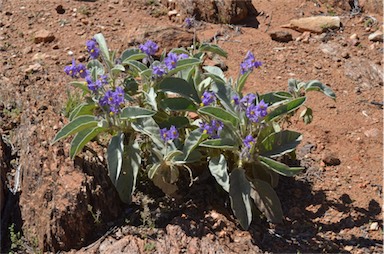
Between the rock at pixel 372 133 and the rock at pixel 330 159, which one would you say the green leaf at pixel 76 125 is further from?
the rock at pixel 372 133

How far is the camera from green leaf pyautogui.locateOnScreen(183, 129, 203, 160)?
3.11 meters

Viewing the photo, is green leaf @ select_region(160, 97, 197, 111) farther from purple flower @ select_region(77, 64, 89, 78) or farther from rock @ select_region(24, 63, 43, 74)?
rock @ select_region(24, 63, 43, 74)

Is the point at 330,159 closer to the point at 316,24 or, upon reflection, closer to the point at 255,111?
the point at 255,111

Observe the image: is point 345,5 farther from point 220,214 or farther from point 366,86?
point 220,214

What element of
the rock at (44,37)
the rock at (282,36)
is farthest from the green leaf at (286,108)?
the rock at (44,37)

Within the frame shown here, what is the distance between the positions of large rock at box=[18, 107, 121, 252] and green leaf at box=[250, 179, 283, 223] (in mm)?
837

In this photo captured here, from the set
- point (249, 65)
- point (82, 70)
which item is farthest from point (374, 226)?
point (82, 70)

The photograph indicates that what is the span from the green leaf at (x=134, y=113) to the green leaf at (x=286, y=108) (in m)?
0.69

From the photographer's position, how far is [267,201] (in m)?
3.30

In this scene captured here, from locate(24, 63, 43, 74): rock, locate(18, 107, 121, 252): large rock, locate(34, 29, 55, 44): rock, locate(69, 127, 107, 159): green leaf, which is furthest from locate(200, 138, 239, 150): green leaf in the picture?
locate(34, 29, 55, 44): rock

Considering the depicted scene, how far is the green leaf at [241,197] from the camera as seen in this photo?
316 centimetres

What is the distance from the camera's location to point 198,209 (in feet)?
11.1

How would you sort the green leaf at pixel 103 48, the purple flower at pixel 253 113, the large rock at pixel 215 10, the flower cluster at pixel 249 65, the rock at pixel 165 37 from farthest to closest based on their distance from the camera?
the large rock at pixel 215 10 < the rock at pixel 165 37 < the green leaf at pixel 103 48 < the flower cluster at pixel 249 65 < the purple flower at pixel 253 113

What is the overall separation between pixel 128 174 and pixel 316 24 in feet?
10.1
